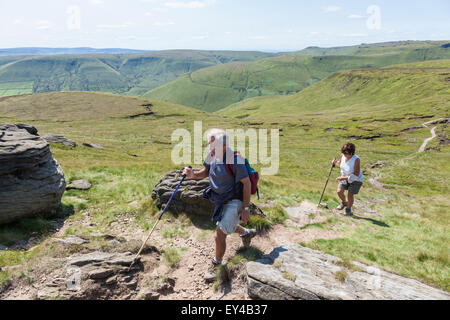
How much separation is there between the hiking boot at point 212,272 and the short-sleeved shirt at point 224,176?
285 cm

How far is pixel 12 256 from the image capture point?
805 centimetres

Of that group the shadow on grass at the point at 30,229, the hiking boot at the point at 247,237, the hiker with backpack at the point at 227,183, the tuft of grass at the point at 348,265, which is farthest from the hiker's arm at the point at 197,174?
the shadow on grass at the point at 30,229

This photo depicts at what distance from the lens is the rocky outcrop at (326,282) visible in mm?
6305

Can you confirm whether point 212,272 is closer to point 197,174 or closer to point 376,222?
point 197,174

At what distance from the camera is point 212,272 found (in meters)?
8.18

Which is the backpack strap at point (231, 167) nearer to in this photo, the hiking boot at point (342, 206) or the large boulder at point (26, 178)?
the large boulder at point (26, 178)

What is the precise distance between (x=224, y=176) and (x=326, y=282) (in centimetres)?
431

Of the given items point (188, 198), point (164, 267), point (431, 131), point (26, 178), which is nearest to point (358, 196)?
point (188, 198)

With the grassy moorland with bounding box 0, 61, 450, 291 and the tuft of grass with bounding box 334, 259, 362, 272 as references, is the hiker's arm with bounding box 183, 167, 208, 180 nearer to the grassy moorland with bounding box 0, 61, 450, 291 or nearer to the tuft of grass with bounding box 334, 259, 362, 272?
the grassy moorland with bounding box 0, 61, 450, 291

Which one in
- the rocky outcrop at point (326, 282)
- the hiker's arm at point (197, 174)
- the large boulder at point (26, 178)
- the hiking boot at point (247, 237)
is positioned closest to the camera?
the rocky outcrop at point (326, 282)
